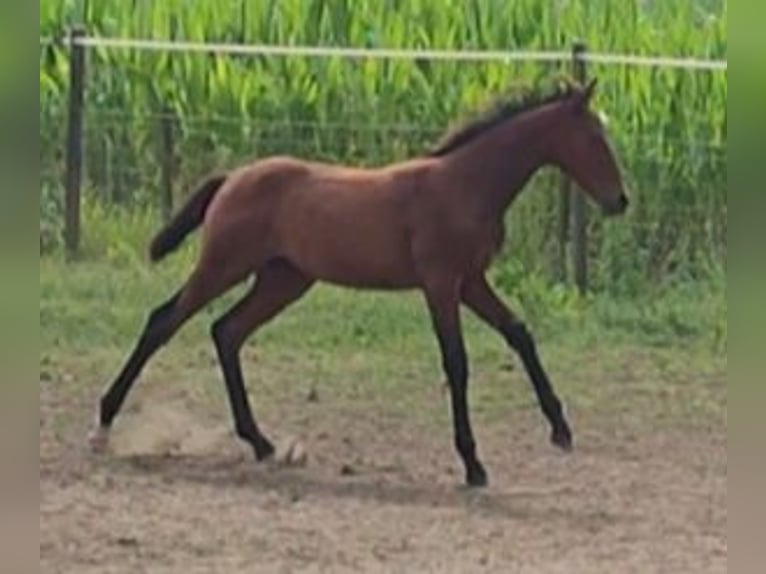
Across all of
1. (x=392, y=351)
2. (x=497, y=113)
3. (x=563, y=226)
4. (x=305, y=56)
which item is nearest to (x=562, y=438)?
(x=497, y=113)

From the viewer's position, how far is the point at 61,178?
10.0 meters

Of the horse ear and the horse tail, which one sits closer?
the horse ear

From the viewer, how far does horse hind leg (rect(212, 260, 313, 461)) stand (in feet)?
21.2

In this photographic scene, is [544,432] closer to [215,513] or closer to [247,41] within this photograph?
[215,513]

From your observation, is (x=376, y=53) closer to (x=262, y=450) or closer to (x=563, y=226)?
(x=563, y=226)

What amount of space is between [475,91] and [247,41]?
149cm

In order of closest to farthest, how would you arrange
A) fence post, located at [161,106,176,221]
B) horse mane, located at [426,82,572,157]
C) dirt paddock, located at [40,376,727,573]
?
dirt paddock, located at [40,376,727,573]
horse mane, located at [426,82,572,157]
fence post, located at [161,106,176,221]

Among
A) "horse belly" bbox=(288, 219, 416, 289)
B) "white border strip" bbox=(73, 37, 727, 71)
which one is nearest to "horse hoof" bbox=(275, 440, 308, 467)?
"horse belly" bbox=(288, 219, 416, 289)

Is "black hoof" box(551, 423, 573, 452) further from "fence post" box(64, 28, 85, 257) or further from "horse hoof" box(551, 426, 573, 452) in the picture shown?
"fence post" box(64, 28, 85, 257)

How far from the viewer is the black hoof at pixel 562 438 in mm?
6473

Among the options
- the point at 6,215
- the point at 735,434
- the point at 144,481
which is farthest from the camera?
the point at 144,481

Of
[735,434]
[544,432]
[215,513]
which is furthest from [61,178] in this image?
[735,434]

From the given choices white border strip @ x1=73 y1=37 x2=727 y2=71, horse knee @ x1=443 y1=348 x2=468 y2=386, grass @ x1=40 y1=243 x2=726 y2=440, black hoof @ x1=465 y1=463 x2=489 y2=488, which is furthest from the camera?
white border strip @ x1=73 y1=37 x2=727 y2=71

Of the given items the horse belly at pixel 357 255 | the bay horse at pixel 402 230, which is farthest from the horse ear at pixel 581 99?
the horse belly at pixel 357 255
